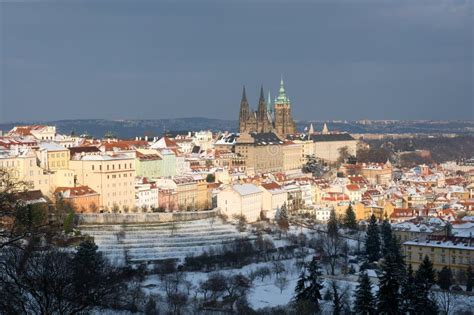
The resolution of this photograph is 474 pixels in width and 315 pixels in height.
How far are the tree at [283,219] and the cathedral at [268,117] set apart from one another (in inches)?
1558

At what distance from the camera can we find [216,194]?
4431 centimetres

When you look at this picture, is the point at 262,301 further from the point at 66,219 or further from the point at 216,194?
the point at 216,194

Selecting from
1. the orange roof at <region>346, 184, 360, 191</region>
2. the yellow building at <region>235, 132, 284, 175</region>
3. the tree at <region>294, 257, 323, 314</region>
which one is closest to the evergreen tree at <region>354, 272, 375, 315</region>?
the tree at <region>294, 257, 323, 314</region>

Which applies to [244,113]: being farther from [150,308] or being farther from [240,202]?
[150,308]

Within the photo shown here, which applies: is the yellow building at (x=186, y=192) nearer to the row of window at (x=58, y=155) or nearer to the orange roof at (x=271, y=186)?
the orange roof at (x=271, y=186)

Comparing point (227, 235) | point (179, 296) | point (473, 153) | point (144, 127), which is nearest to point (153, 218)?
point (227, 235)

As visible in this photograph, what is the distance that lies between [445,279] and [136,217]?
51.8 ft

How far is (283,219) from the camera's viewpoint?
41.5 m

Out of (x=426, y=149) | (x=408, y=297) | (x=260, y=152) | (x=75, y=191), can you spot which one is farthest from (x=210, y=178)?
(x=426, y=149)

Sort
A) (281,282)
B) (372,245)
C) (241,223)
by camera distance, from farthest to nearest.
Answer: (241,223)
(372,245)
(281,282)

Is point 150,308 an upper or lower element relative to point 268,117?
lower

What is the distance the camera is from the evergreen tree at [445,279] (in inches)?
1048

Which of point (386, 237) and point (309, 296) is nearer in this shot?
point (309, 296)

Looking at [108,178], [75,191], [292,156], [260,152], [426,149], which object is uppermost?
[260,152]
